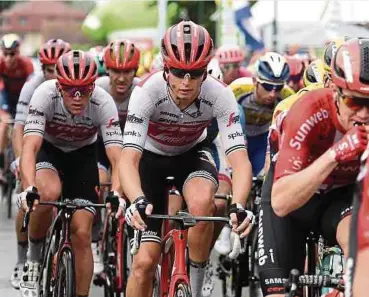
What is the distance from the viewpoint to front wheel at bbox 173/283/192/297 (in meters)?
6.36

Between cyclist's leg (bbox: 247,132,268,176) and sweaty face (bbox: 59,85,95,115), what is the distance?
8.94 ft

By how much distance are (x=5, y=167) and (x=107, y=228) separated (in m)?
5.85

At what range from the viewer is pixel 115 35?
44.7m

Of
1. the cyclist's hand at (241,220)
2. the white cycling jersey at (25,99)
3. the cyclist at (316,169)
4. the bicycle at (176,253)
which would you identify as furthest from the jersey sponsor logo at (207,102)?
the white cycling jersey at (25,99)

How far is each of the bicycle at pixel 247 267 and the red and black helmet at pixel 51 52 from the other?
2.35 m

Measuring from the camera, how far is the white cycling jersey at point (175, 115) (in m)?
6.75

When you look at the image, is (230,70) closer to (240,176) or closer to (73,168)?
(73,168)

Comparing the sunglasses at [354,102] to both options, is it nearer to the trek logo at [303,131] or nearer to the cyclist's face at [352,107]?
the cyclist's face at [352,107]

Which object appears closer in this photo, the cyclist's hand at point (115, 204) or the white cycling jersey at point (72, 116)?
the cyclist's hand at point (115, 204)

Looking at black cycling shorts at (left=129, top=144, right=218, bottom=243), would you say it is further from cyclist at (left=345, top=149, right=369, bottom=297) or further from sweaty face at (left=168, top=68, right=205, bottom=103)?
cyclist at (left=345, top=149, right=369, bottom=297)

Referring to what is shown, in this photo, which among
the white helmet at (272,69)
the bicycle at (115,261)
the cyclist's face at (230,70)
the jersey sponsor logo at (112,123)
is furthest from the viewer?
the cyclist's face at (230,70)

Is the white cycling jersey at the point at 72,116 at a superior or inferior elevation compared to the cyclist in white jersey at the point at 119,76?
inferior

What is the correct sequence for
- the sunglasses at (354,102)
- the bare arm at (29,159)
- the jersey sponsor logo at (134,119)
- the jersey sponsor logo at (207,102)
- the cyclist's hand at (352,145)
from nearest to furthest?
the cyclist's hand at (352,145), the sunglasses at (354,102), the jersey sponsor logo at (134,119), the jersey sponsor logo at (207,102), the bare arm at (29,159)

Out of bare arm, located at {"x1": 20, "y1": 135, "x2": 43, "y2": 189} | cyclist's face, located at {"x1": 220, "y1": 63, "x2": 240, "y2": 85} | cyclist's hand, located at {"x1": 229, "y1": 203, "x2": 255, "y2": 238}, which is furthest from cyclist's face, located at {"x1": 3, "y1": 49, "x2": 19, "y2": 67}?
cyclist's hand, located at {"x1": 229, "y1": 203, "x2": 255, "y2": 238}
